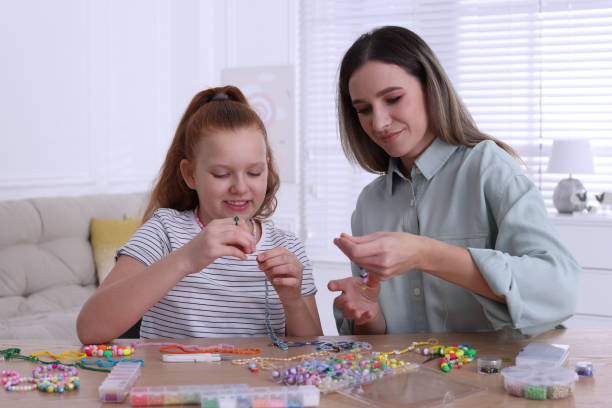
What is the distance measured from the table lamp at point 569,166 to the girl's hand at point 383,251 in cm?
333

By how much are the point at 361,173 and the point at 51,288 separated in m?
2.61

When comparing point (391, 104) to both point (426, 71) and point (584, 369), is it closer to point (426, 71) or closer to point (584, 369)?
point (426, 71)

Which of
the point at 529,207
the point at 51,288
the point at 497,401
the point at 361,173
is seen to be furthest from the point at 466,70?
the point at 497,401

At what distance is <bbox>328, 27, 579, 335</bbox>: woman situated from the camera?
139 cm

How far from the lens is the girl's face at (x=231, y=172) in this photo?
172cm

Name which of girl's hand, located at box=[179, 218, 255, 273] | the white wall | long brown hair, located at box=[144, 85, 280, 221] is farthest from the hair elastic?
the white wall

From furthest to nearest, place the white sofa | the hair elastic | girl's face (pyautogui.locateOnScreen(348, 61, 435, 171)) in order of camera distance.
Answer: the white sofa → the hair elastic → girl's face (pyautogui.locateOnScreen(348, 61, 435, 171))

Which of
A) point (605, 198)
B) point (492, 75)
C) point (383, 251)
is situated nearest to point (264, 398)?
point (383, 251)

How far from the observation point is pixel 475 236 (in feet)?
5.48

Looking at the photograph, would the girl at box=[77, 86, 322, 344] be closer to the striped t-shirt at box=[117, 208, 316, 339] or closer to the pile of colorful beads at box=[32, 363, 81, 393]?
the striped t-shirt at box=[117, 208, 316, 339]

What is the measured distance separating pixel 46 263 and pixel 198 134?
2236mm

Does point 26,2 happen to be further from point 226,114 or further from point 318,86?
point 226,114

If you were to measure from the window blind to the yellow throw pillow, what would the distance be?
1.87 m

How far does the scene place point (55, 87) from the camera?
429cm
